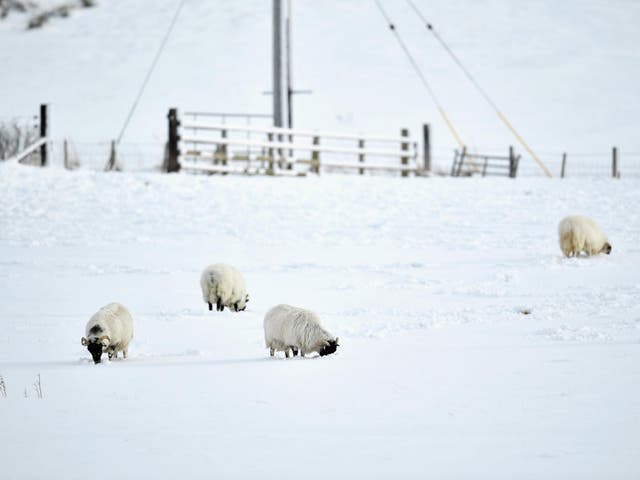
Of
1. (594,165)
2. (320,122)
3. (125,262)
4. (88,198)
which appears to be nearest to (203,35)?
(320,122)

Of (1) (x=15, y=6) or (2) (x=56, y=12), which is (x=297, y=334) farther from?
(1) (x=15, y=6)

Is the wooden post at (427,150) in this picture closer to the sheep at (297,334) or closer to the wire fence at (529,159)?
the wire fence at (529,159)

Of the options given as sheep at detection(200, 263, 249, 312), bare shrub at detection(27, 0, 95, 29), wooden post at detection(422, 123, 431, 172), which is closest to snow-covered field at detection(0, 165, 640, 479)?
sheep at detection(200, 263, 249, 312)

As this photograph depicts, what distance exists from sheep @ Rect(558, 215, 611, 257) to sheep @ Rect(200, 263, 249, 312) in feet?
15.8

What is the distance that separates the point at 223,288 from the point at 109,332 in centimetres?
257

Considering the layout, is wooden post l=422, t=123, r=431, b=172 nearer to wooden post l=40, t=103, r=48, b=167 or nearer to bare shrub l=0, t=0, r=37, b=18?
wooden post l=40, t=103, r=48, b=167

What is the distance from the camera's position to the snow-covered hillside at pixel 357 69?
4453 cm

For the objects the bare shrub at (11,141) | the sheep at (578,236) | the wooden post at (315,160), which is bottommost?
the sheep at (578,236)

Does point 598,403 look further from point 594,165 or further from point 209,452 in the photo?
point 594,165

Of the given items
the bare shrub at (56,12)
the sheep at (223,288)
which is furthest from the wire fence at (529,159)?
the bare shrub at (56,12)

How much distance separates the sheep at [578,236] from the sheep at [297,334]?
6.21m

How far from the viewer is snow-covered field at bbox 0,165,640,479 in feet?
16.5

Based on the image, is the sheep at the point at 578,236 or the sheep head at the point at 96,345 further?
the sheep at the point at 578,236

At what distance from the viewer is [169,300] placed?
10.9 m
